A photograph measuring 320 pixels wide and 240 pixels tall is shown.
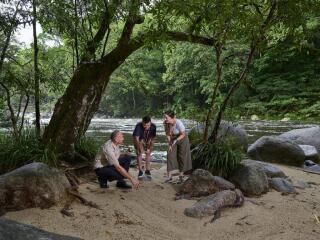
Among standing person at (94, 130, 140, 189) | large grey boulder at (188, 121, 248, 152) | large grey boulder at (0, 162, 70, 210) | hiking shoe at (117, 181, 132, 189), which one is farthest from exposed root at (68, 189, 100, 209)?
large grey boulder at (188, 121, 248, 152)

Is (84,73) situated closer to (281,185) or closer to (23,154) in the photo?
(23,154)

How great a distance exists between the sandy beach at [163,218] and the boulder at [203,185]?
30cm

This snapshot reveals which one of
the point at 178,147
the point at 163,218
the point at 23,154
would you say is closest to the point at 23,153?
the point at 23,154

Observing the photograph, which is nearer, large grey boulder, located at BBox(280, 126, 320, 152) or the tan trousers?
the tan trousers

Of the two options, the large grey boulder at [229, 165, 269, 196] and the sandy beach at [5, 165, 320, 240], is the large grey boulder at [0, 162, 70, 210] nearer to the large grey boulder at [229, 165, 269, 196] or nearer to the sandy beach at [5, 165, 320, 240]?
the sandy beach at [5, 165, 320, 240]

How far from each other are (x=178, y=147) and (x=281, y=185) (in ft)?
7.09

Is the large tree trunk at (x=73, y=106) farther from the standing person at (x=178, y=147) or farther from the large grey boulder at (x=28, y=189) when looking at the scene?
the standing person at (x=178, y=147)

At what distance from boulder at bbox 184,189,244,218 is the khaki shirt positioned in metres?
1.45

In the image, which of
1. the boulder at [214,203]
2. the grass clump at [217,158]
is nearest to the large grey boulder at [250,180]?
the grass clump at [217,158]

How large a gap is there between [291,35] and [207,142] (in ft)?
9.31

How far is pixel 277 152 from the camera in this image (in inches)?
455

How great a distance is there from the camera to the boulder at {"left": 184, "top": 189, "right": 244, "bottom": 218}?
6.23m

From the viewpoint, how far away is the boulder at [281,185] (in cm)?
762

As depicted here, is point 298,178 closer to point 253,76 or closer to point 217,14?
point 217,14
